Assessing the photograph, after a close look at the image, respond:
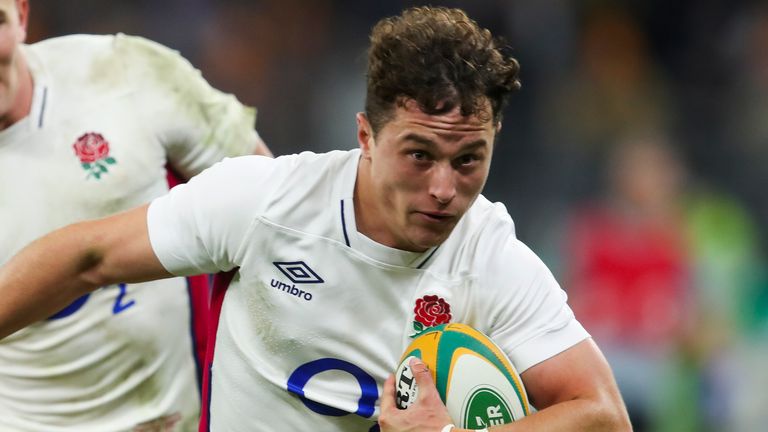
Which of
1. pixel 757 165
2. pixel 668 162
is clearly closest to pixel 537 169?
pixel 668 162

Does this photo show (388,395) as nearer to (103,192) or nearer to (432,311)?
(432,311)

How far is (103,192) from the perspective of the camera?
12.7ft

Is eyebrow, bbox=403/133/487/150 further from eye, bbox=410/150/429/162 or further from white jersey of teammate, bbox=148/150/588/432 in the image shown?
white jersey of teammate, bbox=148/150/588/432

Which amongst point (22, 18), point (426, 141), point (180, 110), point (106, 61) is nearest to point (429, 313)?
point (426, 141)

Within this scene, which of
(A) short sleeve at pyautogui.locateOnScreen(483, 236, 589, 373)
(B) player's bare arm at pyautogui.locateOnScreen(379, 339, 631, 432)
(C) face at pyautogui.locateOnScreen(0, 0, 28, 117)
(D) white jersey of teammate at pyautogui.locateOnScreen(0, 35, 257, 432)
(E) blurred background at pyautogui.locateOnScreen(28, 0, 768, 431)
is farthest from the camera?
(E) blurred background at pyautogui.locateOnScreen(28, 0, 768, 431)

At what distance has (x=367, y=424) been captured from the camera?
3303 millimetres

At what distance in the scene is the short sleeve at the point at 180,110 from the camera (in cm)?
396

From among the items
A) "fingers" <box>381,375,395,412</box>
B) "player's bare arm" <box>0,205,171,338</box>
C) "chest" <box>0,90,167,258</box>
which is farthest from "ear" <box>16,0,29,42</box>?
"fingers" <box>381,375,395,412</box>

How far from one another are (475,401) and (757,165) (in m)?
5.11

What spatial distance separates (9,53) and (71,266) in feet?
3.03

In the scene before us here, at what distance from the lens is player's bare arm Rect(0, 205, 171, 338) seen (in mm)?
3143

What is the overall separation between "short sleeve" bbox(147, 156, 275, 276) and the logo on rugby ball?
1.55 ft

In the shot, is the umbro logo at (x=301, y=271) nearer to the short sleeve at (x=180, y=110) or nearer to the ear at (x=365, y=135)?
the ear at (x=365, y=135)

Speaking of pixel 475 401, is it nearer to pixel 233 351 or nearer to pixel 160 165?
pixel 233 351
